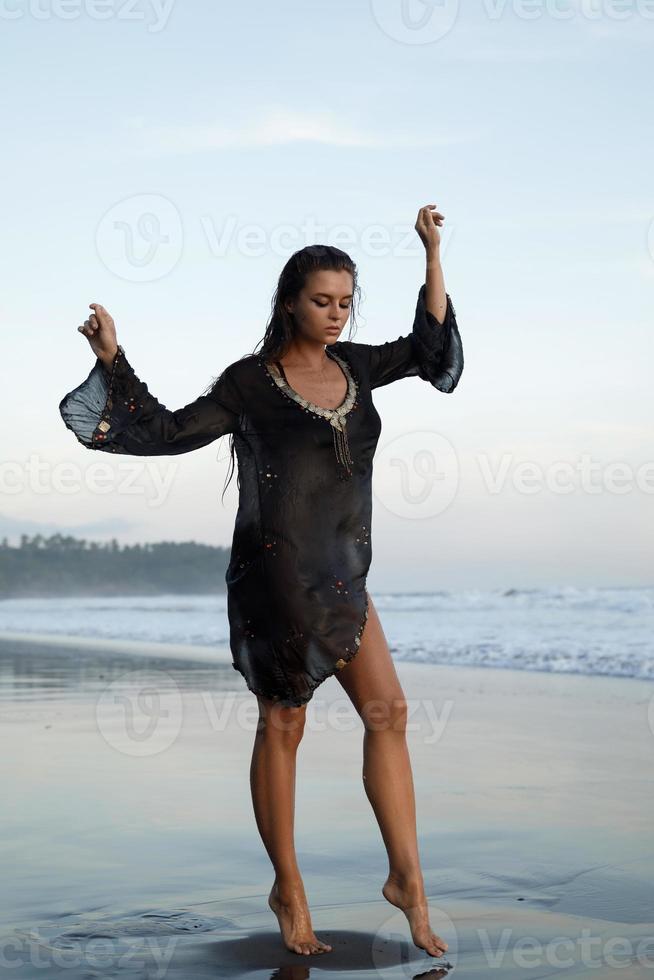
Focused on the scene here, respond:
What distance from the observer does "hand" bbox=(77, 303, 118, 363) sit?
3.28 metres

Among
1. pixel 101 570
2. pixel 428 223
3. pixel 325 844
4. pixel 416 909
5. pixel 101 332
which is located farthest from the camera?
pixel 101 570

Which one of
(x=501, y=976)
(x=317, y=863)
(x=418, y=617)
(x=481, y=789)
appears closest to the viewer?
(x=501, y=976)

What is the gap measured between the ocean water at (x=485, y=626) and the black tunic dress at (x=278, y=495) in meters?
7.12

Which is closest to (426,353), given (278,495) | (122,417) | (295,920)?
(278,495)

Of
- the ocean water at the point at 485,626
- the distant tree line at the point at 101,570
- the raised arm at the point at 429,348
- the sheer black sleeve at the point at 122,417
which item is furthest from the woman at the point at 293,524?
the distant tree line at the point at 101,570

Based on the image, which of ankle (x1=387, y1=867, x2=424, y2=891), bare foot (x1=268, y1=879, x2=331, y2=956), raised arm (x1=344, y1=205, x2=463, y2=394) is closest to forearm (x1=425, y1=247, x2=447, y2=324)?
raised arm (x1=344, y1=205, x2=463, y2=394)

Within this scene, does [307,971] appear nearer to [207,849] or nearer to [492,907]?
[492,907]

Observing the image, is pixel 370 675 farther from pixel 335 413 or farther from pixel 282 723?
pixel 335 413

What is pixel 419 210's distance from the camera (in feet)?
11.7

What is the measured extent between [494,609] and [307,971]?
15645mm

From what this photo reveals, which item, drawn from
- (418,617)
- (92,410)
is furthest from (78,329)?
(418,617)

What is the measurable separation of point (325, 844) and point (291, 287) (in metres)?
1.86

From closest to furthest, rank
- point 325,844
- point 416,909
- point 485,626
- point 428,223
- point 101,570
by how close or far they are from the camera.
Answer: point 416,909
point 428,223
point 325,844
point 485,626
point 101,570

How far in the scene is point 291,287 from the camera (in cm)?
341
